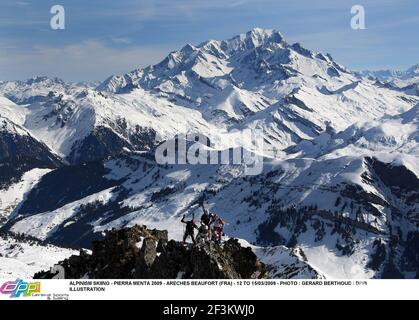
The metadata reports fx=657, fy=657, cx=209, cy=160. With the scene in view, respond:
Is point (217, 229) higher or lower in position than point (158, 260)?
higher

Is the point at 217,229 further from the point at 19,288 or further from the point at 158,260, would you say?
the point at 19,288

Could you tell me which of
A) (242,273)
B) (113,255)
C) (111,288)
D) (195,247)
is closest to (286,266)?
(113,255)

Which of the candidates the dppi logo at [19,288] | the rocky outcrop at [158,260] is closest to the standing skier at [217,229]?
the rocky outcrop at [158,260]

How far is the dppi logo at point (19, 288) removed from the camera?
32.8 meters

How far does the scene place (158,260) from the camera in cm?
6244

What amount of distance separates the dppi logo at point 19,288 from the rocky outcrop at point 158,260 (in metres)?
17.8

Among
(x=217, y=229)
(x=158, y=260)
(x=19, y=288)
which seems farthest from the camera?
(x=158, y=260)

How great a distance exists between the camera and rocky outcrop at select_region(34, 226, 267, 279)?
171 ft

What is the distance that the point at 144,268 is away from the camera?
65875 millimetres

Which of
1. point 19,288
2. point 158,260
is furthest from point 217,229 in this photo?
point 19,288

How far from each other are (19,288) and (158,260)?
1163 inches

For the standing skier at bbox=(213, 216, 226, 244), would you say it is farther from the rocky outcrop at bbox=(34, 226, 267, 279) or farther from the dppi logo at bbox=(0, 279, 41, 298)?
the dppi logo at bbox=(0, 279, 41, 298)
